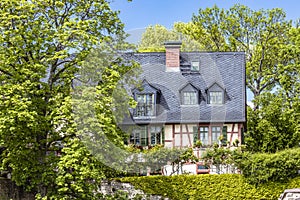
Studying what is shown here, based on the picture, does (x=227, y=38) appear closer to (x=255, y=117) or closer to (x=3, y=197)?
(x=255, y=117)

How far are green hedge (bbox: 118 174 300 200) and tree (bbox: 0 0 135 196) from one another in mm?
4657

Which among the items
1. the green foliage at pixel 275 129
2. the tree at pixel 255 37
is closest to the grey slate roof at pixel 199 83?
the green foliage at pixel 275 129

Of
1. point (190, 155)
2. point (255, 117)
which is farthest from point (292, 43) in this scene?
point (190, 155)

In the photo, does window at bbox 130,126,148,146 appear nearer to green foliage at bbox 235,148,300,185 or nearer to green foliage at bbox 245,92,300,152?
green foliage at bbox 245,92,300,152

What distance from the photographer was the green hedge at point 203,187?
23.7 metres

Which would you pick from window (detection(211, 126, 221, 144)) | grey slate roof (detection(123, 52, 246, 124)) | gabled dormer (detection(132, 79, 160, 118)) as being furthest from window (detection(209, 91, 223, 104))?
gabled dormer (detection(132, 79, 160, 118))

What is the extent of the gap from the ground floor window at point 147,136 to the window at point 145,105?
0.61 meters

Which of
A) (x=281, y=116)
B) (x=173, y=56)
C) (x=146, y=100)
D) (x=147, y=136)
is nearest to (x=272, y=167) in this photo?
(x=281, y=116)

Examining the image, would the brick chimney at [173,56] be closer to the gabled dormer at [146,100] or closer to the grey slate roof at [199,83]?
the grey slate roof at [199,83]

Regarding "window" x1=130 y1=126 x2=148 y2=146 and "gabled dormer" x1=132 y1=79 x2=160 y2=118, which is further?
"gabled dormer" x1=132 y1=79 x2=160 y2=118

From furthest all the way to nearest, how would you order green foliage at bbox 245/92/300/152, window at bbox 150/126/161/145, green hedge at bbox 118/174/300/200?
window at bbox 150/126/161/145 → green foliage at bbox 245/92/300/152 → green hedge at bbox 118/174/300/200

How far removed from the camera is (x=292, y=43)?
3117 centimetres

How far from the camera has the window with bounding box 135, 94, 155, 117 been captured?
28.8m

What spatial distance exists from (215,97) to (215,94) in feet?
0.45
